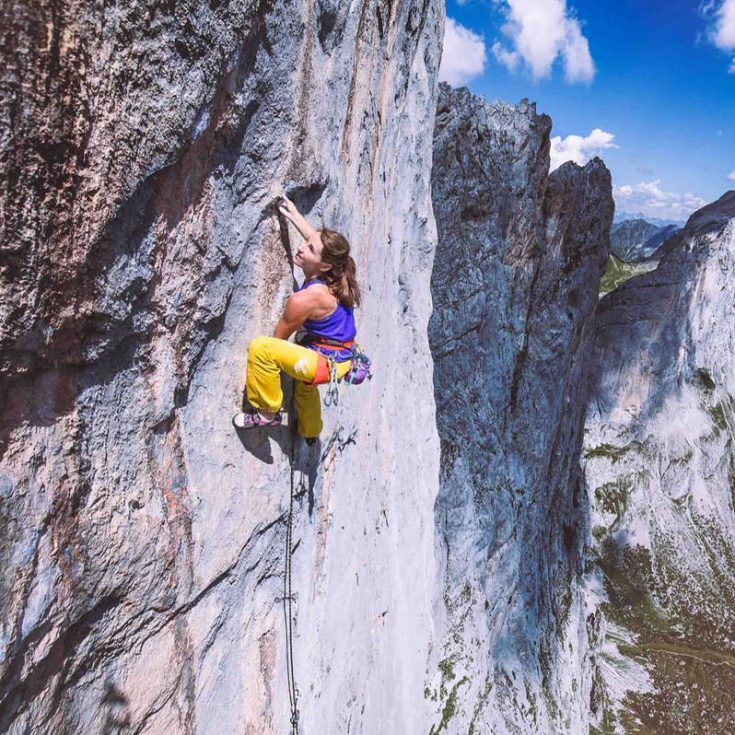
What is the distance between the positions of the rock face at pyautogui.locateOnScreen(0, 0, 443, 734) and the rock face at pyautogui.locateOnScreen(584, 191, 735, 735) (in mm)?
41244

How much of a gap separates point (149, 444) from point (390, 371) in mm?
6744

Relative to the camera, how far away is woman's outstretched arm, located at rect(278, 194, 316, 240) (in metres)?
5.25

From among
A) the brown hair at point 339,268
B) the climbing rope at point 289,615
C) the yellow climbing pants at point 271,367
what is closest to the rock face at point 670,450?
the climbing rope at point 289,615

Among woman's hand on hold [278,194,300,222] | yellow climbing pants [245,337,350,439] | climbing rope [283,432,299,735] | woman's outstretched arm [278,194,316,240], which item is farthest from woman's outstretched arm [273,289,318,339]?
climbing rope [283,432,299,735]

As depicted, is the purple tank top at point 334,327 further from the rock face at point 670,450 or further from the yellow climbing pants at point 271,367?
the rock face at point 670,450

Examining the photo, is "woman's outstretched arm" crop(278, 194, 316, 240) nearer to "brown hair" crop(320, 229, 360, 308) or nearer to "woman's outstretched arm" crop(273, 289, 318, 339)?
"brown hair" crop(320, 229, 360, 308)

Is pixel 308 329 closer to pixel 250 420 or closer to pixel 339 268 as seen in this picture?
pixel 339 268

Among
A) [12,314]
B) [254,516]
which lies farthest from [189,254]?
[254,516]

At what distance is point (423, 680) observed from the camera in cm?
1407

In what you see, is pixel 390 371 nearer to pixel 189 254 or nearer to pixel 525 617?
pixel 189 254

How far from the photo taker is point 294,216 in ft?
17.4

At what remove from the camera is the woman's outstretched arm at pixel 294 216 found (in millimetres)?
5254

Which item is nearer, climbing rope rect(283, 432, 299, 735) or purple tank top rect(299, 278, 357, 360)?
purple tank top rect(299, 278, 357, 360)

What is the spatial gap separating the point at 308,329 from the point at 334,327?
292 millimetres
